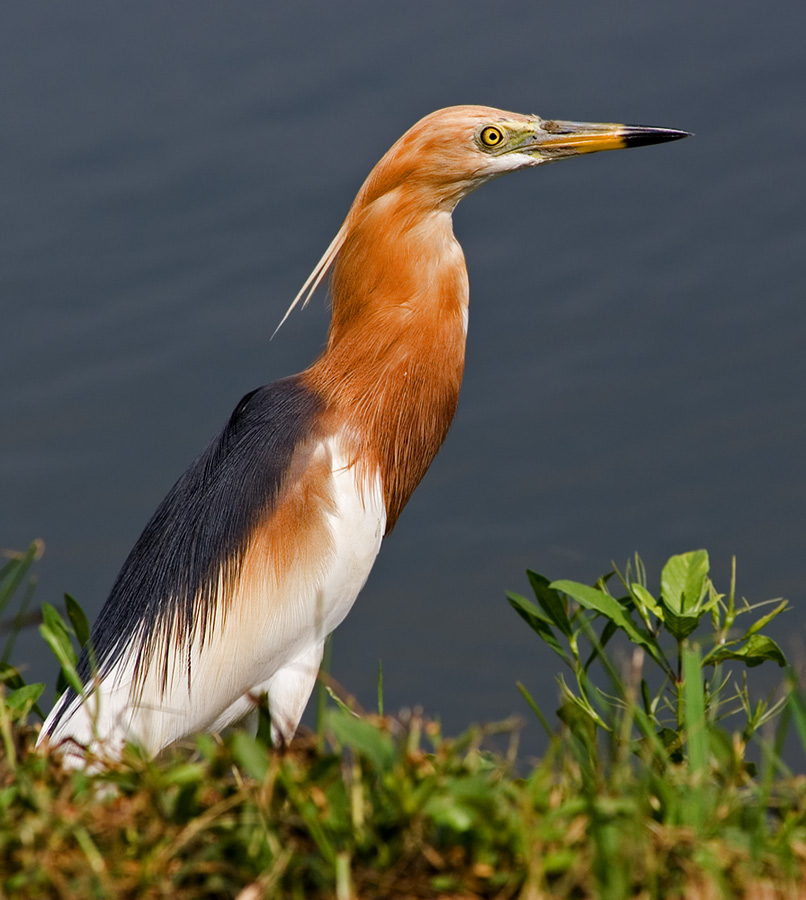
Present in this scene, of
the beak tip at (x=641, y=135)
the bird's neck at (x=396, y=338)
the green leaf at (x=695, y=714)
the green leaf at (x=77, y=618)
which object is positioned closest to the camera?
the green leaf at (x=695, y=714)

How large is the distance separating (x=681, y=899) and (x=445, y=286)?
71.9 inches

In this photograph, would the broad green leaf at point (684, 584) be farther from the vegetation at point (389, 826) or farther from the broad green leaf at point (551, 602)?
the vegetation at point (389, 826)

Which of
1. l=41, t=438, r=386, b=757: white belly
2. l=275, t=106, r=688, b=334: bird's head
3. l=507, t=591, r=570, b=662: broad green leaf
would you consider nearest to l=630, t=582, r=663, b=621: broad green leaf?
l=507, t=591, r=570, b=662: broad green leaf

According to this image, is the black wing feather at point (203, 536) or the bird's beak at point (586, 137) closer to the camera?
the black wing feather at point (203, 536)

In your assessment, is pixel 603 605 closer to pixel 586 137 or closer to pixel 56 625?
pixel 56 625

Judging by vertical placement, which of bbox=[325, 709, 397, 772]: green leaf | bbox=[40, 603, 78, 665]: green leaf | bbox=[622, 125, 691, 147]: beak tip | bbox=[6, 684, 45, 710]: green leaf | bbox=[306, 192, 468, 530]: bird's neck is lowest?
bbox=[6, 684, 45, 710]: green leaf

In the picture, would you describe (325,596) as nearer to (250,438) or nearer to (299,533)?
(299,533)

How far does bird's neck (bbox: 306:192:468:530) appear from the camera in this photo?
248 cm

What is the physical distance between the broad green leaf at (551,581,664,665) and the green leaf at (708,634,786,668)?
0.10m

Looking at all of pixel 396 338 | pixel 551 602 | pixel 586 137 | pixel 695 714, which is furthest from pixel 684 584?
pixel 586 137

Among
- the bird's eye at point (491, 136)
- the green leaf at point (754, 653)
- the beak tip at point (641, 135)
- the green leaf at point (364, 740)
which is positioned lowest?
the green leaf at point (754, 653)

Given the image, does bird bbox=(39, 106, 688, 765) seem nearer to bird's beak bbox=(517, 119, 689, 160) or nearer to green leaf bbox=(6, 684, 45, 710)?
bird's beak bbox=(517, 119, 689, 160)

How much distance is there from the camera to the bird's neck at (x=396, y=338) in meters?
2.48

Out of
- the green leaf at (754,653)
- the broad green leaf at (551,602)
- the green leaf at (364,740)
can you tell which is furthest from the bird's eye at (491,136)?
the green leaf at (364,740)
